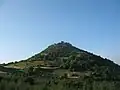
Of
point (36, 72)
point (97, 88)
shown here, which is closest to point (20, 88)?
point (97, 88)

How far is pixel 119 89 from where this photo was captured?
44.3 metres

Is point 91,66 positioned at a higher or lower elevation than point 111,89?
higher

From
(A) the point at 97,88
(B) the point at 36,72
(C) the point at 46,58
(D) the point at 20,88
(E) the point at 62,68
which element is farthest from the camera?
(C) the point at 46,58

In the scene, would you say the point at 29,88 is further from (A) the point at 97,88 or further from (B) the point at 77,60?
(B) the point at 77,60

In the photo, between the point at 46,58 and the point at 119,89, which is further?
the point at 46,58

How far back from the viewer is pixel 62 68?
108375 millimetres

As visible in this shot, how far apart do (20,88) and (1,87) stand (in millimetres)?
3027

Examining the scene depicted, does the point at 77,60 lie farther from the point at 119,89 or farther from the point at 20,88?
the point at 20,88

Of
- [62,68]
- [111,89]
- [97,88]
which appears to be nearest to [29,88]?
[97,88]

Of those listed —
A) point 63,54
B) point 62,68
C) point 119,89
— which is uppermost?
point 63,54

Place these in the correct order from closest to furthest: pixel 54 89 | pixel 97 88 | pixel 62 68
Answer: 1. pixel 54 89
2. pixel 97 88
3. pixel 62 68

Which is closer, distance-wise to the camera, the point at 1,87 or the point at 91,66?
the point at 1,87

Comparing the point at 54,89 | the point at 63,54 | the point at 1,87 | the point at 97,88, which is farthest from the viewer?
the point at 63,54

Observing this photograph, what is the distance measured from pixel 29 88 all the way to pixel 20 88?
148cm
